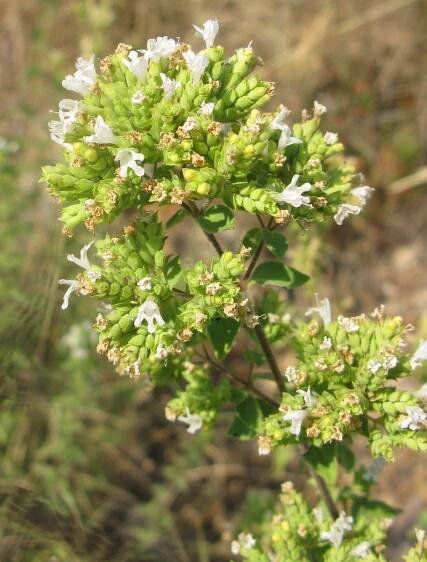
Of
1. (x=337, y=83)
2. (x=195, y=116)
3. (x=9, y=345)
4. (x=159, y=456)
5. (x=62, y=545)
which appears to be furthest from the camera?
(x=337, y=83)

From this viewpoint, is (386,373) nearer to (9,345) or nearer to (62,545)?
(62,545)

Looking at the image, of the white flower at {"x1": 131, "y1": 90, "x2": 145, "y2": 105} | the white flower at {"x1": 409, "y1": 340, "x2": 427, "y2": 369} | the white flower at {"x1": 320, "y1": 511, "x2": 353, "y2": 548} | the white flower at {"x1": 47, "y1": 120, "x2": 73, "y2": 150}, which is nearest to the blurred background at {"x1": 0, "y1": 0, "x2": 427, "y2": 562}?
the white flower at {"x1": 320, "y1": 511, "x2": 353, "y2": 548}

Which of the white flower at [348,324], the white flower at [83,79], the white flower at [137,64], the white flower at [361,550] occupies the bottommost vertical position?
the white flower at [361,550]

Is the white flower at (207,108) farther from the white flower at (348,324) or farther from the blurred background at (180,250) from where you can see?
the blurred background at (180,250)

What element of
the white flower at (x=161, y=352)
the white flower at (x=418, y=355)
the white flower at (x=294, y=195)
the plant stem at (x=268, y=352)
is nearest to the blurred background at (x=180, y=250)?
the plant stem at (x=268, y=352)

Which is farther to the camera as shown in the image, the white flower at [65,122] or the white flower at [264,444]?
the white flower at [264,444]

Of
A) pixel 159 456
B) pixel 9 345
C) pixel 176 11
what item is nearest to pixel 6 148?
pixel 9 345

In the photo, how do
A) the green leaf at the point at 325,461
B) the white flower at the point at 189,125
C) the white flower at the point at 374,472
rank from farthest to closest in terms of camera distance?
the white flower at the point at 374,472, the green leaf at the point at 325,461, the white flower at the point at 189,125

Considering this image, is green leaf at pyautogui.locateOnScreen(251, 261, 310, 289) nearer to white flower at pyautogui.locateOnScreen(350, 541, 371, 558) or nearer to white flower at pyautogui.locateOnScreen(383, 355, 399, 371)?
white flower at pyautogui.locateOnScreen(383, 355, 399, 371)
